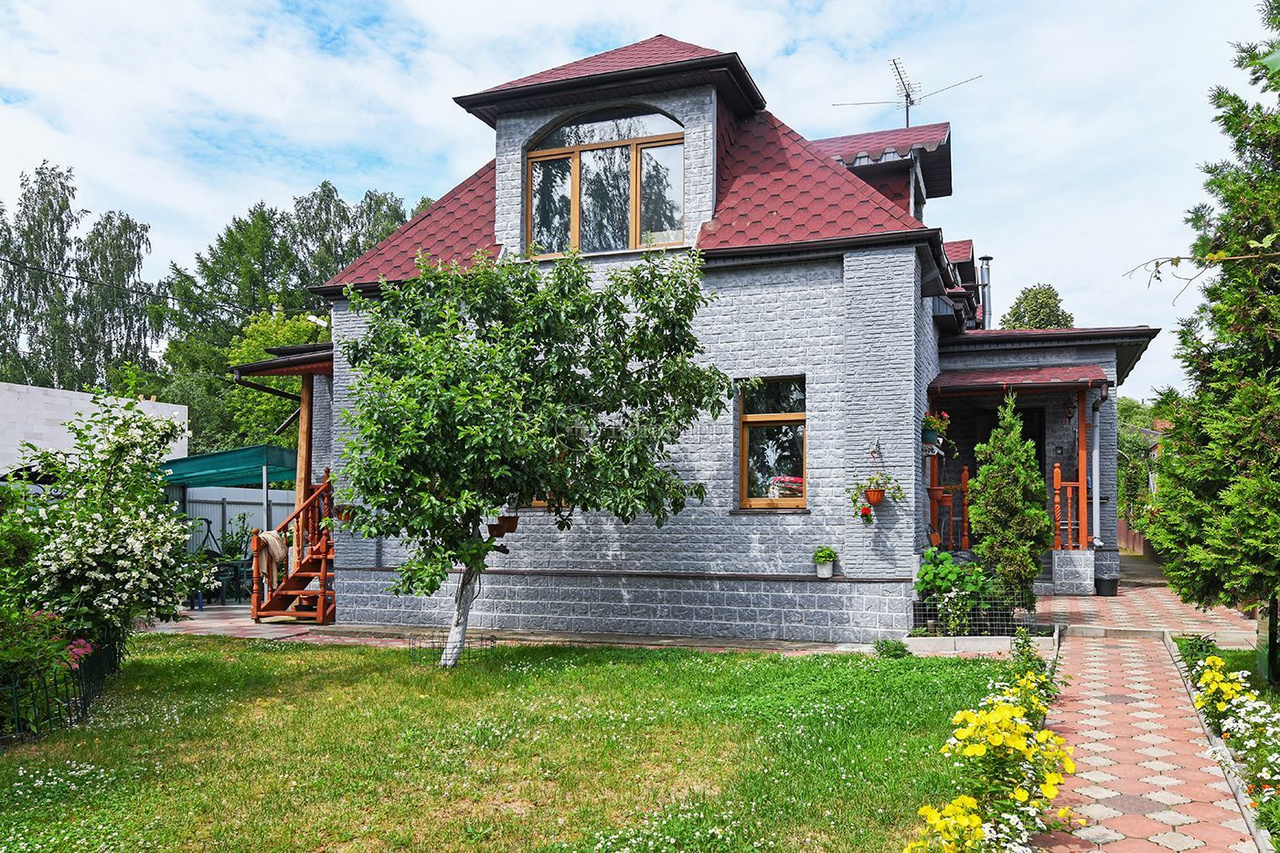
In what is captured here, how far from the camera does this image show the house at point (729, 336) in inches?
422

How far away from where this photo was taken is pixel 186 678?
29.3ft

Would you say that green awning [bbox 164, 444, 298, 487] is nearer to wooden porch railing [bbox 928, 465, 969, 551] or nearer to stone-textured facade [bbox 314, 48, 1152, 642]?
stone-textured facade [bbox 314, 48, 1152, 642]

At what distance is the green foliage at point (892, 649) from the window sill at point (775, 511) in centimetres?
183

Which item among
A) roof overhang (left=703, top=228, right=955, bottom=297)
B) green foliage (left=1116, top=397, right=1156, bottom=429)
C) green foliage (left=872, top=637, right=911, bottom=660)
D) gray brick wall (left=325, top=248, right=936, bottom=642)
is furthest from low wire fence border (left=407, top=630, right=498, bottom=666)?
green foliage (left=1116, top=397, right=1156, bottom=429)

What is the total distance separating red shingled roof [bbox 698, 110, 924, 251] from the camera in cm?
1102

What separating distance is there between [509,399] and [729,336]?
360 cm

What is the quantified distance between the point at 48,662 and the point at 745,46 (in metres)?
10.1

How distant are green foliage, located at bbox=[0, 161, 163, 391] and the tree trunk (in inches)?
1520

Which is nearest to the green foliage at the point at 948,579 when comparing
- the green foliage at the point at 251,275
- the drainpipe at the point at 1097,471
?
the drainpipe at the point at 1097,471

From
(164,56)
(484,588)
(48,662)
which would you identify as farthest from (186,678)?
(164,56)

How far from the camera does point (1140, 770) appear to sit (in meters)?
5.57

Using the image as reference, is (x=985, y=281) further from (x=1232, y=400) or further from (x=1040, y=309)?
(x=1232, y=400)

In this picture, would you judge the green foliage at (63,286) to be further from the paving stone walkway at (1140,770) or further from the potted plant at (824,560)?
the paving stone walkway at (1140,770)

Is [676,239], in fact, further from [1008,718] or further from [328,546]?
[1008,718]
